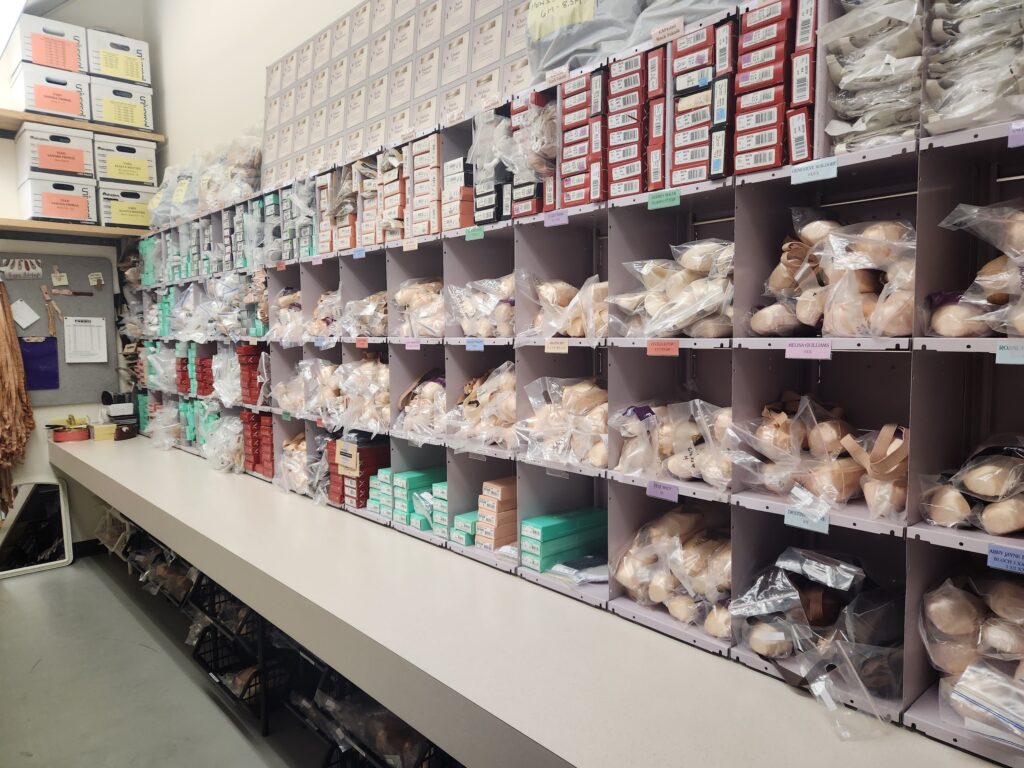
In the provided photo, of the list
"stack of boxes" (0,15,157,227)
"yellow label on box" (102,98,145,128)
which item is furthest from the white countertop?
"yellow label on box" (102,98,145,128)

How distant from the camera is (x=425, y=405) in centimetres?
257

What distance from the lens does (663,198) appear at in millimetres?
1649

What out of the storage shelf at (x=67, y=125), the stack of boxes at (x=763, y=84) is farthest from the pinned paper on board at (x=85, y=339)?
the stack of boxes at (x=763, y=84)

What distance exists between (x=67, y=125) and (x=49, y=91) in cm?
23

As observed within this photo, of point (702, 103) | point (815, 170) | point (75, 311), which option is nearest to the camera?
point (815, 170)

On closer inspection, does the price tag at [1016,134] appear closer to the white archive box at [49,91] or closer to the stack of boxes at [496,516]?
the stack of boxes at [496,516]

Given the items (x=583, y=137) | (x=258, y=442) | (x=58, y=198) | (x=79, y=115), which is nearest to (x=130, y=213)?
(x=58, y=198)

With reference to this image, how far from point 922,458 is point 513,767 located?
99 centimetres

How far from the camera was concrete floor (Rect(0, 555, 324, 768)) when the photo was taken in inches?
105

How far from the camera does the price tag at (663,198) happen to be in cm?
163

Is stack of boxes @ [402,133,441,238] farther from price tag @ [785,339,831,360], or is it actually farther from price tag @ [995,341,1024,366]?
price tag @ [995,341,1024,366]

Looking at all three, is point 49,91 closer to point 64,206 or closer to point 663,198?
point 64,206

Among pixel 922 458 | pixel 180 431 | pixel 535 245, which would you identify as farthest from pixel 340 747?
pixel 180 431

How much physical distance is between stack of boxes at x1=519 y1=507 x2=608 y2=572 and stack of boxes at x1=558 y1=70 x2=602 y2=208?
950 millimetres
